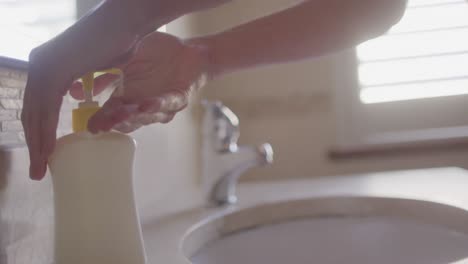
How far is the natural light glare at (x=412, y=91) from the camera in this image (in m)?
1.47

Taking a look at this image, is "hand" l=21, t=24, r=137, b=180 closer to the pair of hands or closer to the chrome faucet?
the pair of hands

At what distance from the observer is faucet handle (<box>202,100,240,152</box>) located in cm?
93

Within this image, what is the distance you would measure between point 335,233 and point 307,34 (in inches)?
13.4

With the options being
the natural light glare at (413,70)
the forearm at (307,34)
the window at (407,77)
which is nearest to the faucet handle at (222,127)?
the forearm at (307,34)

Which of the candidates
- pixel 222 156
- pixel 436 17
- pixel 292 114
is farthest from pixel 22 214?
pixel 436 17

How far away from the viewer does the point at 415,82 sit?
59.0 inches

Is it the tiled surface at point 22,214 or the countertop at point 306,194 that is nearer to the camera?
the tiled surface at point 22,214

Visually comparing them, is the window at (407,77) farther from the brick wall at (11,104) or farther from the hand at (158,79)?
the brick wall at (11,104)

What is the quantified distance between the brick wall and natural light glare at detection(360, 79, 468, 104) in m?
1.25

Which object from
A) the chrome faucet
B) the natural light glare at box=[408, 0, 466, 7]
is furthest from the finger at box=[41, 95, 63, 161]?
the natural light glare at box=[408, 0, 466, 7]

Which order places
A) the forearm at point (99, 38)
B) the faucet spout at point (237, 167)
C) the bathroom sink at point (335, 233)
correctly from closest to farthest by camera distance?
the forearm at point (99, 38) < the bathroom sink at point (335, 233) < the faucet spout at point (237, 167)

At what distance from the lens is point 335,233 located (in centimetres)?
80

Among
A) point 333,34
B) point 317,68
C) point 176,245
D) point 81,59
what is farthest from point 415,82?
point 81,59

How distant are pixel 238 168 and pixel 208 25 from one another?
707mm
